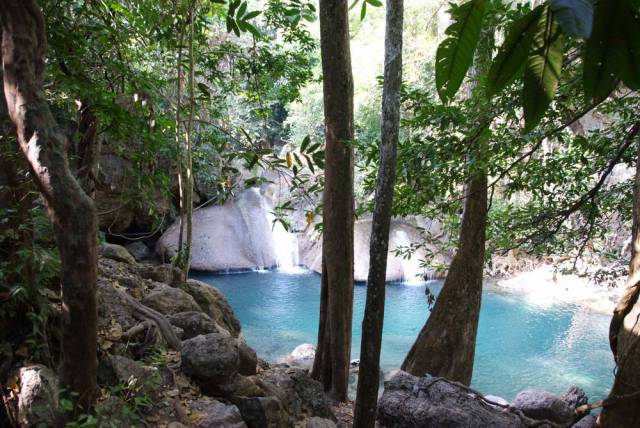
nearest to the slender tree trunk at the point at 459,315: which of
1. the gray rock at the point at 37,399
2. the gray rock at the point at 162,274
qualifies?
the gray rock at the point at 162,274

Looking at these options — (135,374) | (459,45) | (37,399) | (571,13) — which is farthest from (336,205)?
(571,13)

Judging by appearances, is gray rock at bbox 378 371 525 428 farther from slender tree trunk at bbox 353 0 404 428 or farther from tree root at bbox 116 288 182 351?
tree root at bbox 116 288 182 351

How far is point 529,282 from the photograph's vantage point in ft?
43.7

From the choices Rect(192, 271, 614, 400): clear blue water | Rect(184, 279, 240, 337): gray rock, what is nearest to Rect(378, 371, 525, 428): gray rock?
Rect(184, 279, 240, 337): gray rock

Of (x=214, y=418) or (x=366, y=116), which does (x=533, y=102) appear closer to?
(x=214, y=418)

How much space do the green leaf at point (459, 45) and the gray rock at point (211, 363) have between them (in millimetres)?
3274

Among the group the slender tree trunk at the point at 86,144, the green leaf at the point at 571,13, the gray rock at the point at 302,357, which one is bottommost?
the gray rock at the point at 302,357

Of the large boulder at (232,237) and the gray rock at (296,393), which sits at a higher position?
the large boulder at (232,237)

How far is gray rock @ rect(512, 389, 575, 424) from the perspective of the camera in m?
5.26

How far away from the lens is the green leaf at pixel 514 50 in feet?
2.25

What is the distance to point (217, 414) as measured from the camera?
3424 mm

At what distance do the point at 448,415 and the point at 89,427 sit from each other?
113 inches

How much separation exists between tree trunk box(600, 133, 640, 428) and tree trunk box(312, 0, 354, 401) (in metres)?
2.62

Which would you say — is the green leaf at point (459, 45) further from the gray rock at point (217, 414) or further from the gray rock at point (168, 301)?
the gray rock at point (168, 301)
